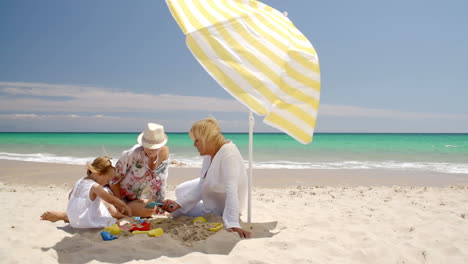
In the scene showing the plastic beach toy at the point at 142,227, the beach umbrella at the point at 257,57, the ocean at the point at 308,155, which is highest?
the beach umbrella at the point at 257,57

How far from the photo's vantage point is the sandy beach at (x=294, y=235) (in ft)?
Answer: 9.43

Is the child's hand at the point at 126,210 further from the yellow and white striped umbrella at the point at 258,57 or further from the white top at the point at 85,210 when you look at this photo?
the yellow and white striped umbrella at the point at 258,57

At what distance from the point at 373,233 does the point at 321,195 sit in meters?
2.58

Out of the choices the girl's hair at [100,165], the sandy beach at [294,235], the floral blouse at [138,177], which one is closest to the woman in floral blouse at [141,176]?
the floral blouse at [138,177]

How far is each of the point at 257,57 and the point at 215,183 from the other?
147 centimetres

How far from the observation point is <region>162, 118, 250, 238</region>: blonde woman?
3383mm

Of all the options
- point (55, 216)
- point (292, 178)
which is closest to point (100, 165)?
point (55, 216)

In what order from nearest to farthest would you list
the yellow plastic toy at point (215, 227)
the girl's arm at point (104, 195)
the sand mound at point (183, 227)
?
1. the sand mound at point (183, 227)
2. the yellow plastic toy at point (215, 227)
3. the girl's arm at point (104, 195)

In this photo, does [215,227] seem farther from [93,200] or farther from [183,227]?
[93,200]

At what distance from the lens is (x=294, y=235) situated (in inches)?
138

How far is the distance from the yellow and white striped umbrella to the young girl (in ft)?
6.11

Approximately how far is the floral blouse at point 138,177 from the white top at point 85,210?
0.55 m

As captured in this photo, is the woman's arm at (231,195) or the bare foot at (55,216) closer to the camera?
the woman's arm at (231,195)

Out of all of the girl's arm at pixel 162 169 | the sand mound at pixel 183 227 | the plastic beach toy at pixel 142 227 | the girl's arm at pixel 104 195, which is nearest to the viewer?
the sand mound at pixel 183 227
